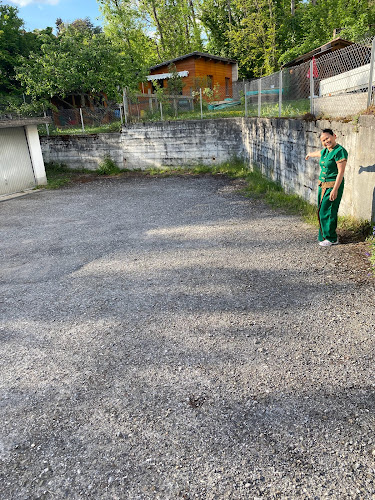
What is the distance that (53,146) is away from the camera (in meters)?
16.8

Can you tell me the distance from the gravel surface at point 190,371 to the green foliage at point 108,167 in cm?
970

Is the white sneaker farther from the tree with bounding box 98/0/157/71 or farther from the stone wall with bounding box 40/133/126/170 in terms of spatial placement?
the tree with bounding box 98/0/157/71

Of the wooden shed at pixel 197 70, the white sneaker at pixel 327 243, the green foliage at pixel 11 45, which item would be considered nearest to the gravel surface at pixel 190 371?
the white sneaker at pixel 327 243

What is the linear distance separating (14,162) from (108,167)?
3.92 meters

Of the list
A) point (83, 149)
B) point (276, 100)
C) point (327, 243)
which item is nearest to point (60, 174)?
point (83, 149)

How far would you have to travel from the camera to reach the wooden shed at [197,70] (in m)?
24.7

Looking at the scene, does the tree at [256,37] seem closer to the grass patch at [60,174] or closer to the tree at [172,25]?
the tree at [172,25]

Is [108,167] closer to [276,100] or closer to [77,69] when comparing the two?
[77,69]

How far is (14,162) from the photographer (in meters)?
13.3

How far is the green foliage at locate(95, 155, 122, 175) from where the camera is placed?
51.4 ft

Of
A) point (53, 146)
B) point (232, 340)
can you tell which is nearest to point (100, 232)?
point (232, 340)

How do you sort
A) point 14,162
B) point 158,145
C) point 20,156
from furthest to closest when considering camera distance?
1. point 158,145
2. point 20,156
3. point 14,162

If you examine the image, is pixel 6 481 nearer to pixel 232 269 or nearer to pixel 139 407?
pixel 139 407

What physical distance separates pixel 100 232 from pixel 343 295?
5267 mm
